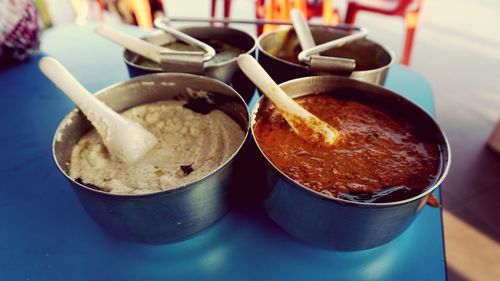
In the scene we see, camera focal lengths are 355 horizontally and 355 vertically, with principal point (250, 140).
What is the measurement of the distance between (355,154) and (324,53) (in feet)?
1.49

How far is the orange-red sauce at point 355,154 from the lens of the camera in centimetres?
67

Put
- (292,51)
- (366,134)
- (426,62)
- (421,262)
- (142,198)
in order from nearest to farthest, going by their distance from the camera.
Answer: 1. (142,198)
2. (421,262)
3. (366,134)
4. (292,51)
5. (426,62)

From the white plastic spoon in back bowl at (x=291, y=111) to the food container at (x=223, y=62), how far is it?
0.37 feet

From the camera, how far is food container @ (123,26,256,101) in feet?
2.88

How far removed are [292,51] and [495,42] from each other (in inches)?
124

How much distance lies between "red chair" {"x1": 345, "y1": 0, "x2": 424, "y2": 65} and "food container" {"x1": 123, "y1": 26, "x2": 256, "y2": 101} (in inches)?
61.5

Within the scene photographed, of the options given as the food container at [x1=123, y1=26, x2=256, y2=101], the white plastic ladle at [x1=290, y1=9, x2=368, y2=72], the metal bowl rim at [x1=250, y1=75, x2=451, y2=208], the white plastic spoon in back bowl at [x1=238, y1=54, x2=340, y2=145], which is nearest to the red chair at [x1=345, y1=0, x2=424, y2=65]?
the white plastic ladle at [x1=290, y1=9, x2=368, y2=72]

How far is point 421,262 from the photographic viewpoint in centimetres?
70

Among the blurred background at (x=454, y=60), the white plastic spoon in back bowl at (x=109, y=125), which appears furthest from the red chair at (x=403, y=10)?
the white plastic spoon in back bowl at (x=109, y=125)

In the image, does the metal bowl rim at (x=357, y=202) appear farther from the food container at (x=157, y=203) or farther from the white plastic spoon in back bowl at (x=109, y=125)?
the white plastic spoon in back bowl at (x=109, y=125)

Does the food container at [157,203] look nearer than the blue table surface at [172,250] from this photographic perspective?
Yes

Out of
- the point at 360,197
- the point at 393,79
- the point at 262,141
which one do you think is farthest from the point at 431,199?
the point at 393,79

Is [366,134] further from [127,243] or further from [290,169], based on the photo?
[127,243]

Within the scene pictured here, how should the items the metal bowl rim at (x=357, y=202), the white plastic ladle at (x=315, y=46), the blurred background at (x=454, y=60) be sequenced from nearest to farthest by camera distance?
the metal bowl rim at (x=357, y=202) < the white plastic ladle at (x=315, y=46) < the blurred background at (x=454, y=60)
